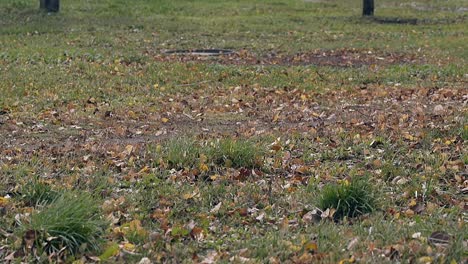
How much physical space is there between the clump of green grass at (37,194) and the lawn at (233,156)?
1cm

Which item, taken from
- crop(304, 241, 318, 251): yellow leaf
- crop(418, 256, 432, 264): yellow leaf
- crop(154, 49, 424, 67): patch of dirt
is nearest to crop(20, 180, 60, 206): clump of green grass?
crop(304, 241, 318, 251): yellow leaf

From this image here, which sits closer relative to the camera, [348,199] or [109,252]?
[109,252]

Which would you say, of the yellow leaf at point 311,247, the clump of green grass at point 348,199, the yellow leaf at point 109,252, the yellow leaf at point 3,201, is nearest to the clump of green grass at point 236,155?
the clump of green grass at point 348,199

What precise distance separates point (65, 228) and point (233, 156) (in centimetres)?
249

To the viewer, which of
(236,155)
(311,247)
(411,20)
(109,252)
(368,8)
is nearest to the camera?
(109,252)

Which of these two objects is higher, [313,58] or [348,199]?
[348,199]

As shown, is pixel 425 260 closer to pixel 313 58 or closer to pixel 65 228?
pixel 65 228

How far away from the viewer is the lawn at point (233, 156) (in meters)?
5.34

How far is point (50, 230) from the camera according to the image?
516 cm

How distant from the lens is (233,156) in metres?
7.41

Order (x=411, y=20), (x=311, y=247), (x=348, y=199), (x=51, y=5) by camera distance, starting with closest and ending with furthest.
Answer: (x=311, y=247) < (x=348, y=199) < (x=411, y=20) < (x=51, y=5)

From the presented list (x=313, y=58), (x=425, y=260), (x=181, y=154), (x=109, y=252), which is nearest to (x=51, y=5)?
(x=313, y=58)

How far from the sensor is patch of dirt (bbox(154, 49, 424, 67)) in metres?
16.7

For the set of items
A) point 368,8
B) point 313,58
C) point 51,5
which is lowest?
point 313,58
